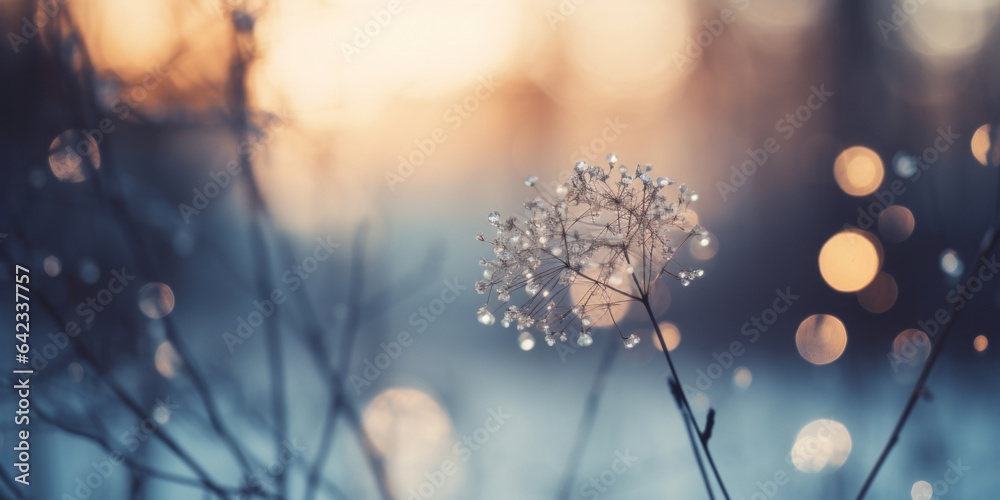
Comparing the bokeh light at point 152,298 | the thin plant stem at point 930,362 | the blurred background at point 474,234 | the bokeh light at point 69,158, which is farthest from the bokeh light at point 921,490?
the bokeh light at point 69,158

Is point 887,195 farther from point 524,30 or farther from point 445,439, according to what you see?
point 445,439

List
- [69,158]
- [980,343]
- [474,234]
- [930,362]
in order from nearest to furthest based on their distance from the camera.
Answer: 1. [930,362]
2. [980,343]
3. [69,158]
4. [474,234]

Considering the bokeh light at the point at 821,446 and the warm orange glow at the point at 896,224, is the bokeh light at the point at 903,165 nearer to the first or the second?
the warm orange glow at the point at 896,224

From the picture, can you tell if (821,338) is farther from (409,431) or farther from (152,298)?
(152,298)

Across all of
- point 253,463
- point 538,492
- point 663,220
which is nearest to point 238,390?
point 253,463

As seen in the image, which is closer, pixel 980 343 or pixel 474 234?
pixel 980 343

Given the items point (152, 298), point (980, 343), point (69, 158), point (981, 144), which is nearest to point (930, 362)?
point (980, 343)

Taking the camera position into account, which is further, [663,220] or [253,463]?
[253,463]
